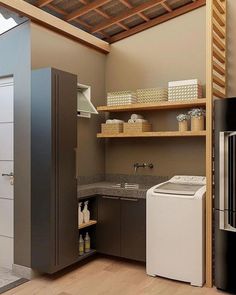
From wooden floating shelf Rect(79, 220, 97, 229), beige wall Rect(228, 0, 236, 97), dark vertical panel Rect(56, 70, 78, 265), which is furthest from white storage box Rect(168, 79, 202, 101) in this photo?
wooden floating shelf Rect(79, 220, 97, 229)

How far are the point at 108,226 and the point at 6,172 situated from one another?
4.34ft

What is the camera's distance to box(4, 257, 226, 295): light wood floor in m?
3.05

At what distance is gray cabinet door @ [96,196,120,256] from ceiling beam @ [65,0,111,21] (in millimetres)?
2113

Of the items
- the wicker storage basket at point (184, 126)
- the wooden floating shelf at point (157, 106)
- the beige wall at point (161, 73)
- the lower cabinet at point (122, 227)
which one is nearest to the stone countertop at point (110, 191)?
the lower cabinet at point (122, 227)

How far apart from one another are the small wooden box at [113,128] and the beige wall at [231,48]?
4.41ft

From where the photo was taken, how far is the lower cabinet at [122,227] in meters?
3.60

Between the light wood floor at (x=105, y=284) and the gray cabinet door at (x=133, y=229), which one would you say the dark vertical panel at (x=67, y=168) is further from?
the gray cabinet door at (x=133, y=229)

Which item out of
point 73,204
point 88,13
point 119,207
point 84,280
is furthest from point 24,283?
point 88,13

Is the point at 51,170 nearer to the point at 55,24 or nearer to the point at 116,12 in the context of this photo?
the point at 55,24

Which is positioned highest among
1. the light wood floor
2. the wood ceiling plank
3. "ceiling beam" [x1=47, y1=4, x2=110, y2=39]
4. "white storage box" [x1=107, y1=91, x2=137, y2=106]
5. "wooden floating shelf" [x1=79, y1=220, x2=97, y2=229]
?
"ceiling beam" [x1=47, y1=4, x2=110, y2=39]

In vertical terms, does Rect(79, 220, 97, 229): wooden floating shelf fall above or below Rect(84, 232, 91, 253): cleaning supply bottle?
above

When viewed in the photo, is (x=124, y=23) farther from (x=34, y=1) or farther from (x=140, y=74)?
(x=34, y=1)

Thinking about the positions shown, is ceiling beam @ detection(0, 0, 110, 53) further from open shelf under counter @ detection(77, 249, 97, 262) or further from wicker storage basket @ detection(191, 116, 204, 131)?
open shelf under counter @ detection(77, 249, 97, 262)

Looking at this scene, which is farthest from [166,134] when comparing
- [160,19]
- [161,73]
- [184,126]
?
[160,19]
